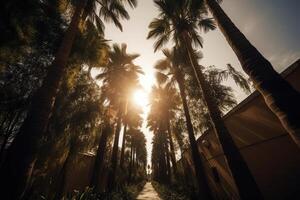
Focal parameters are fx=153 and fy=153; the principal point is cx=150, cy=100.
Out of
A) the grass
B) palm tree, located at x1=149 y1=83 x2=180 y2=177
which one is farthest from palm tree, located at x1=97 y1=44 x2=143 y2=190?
palm tree, located at x1=149 y1=83 x2=180 y2=177

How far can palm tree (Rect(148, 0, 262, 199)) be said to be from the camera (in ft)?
16.5

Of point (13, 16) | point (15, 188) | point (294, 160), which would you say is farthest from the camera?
point (294, 160)

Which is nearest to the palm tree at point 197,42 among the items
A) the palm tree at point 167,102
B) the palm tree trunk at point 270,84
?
the palm tree trunk at point 270,84

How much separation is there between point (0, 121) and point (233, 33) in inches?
484

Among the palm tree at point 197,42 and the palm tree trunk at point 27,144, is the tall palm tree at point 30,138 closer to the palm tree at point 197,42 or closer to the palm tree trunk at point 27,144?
the palm tree trunk at point 27,144

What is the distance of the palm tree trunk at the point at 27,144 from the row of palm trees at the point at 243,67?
5.15 m

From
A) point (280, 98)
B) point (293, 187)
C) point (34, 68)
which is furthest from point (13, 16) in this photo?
point (293, 187)

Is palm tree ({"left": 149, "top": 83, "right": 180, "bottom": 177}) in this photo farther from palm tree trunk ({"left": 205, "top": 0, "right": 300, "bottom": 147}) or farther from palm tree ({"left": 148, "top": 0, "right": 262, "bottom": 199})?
palm tree trunk ({"left": 205, "top": 0, "right": 300, "bottom": 147})

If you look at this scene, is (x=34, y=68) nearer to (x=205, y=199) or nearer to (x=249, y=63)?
(x=249, y=63)

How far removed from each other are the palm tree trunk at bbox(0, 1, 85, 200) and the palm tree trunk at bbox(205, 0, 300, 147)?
5.13m

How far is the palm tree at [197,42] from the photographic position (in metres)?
5.04

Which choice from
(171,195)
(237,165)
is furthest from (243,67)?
(171,195)

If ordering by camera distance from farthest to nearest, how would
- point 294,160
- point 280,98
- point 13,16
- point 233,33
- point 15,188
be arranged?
point 294,160
point 13,16
point 233,33
point 15,188
point 280,98

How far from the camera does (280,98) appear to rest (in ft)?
8.24
